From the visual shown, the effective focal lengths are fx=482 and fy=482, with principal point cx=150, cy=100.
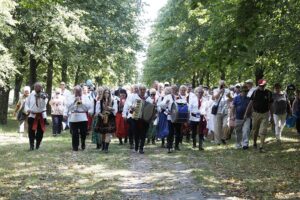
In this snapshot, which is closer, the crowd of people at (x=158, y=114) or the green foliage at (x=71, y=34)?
the crowd of people at (x=158, y=114)

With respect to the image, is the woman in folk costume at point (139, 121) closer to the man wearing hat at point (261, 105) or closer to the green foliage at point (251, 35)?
the green foliage at point (251, 35)

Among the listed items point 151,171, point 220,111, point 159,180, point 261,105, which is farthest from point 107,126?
point 159,180

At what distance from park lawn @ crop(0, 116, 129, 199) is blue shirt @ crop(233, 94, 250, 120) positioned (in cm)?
376

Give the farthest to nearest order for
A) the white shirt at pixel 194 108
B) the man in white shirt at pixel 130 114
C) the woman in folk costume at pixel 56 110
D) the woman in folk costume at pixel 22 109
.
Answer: the woman in folk costume at pixel 56 110 < the woman in folk costume at pixel 22 109 < the white shirt at pixel 194 108 < the man in white shirt at pixel 130 114

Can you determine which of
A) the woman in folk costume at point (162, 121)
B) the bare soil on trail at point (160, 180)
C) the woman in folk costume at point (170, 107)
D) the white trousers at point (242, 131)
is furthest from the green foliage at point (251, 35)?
the bare soil on trail at point (160, 180)

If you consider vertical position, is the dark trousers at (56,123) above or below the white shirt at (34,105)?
below

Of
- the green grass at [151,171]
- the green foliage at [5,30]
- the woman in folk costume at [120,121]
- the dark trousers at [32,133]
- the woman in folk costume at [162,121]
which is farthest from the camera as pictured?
the green foliage at [5,30]

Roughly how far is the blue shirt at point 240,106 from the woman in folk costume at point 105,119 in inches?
157

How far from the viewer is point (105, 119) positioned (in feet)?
46.6

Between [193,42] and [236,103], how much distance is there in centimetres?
1633

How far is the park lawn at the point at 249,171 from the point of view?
29.0 ft

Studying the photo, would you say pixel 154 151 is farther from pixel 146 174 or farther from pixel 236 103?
pixel 146 174

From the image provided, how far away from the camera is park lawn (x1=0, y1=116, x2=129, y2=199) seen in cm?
852

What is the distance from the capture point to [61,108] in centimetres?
1956
